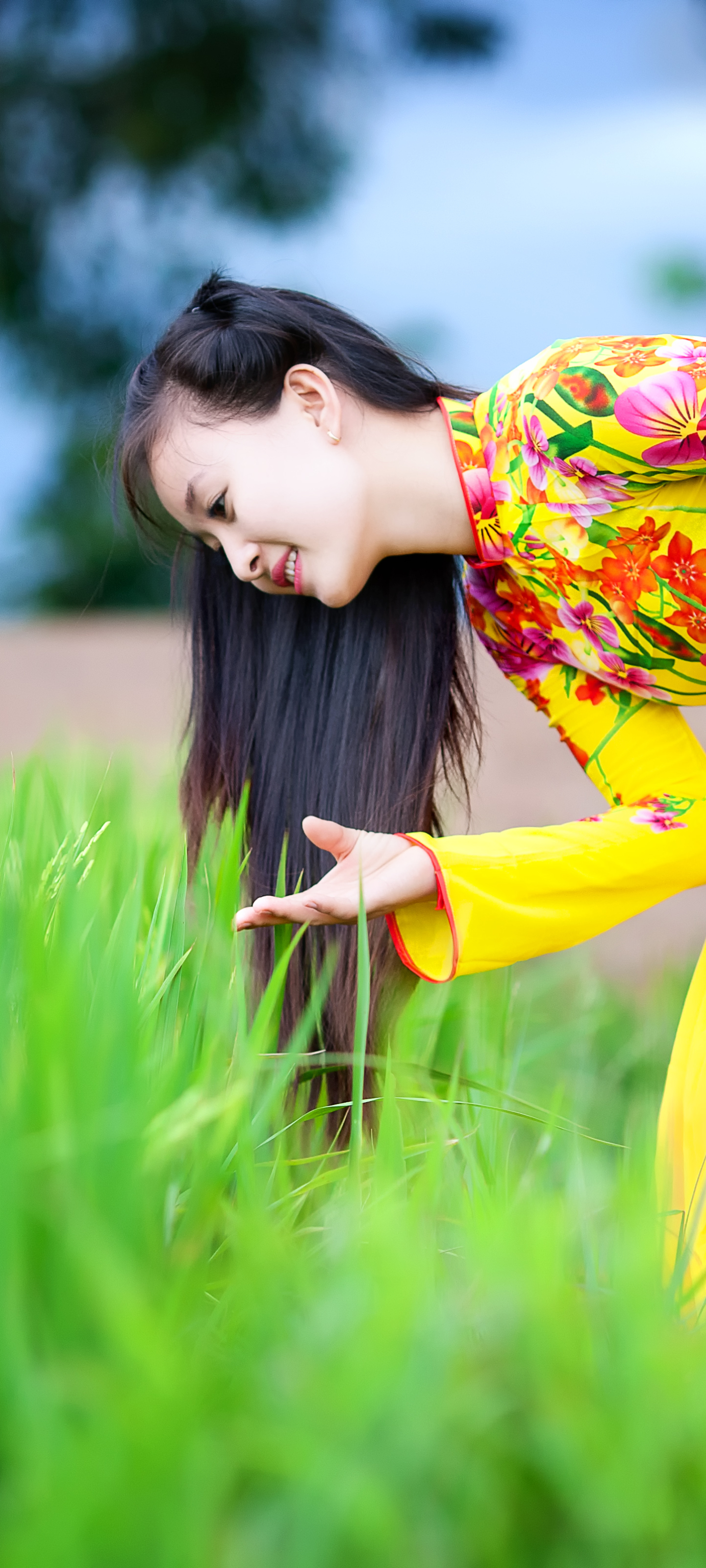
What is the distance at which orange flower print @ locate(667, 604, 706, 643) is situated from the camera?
0.73 m

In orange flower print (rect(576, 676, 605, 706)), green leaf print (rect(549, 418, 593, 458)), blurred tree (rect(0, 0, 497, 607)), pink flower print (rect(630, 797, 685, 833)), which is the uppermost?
blurred tree (rect(0, 0, 497, 607))

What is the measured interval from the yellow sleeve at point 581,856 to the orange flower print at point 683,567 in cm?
11

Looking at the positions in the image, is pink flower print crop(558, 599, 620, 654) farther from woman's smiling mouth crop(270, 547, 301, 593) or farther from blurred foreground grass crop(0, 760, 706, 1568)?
blurred foreground grass crop(0, 760, 706, 1568)

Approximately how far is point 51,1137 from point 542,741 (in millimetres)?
2225

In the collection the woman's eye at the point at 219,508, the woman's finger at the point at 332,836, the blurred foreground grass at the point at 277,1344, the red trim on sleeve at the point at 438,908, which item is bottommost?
the blurred foreground grass at the point at 277,1344

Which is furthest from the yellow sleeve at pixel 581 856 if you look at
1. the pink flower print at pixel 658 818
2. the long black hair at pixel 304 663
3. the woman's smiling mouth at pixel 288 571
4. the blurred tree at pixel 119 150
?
the blurred tree at pixel 119 150

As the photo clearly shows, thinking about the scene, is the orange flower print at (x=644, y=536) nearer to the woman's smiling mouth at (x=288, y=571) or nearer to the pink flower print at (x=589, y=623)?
the pink flower print at (x=589, y=623)

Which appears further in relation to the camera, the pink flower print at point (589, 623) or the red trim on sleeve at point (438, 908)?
the pink flower print at point (589, 623)

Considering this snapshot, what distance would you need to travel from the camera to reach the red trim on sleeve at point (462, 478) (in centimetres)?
77

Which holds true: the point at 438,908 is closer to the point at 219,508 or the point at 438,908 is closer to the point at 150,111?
the point at 219,508

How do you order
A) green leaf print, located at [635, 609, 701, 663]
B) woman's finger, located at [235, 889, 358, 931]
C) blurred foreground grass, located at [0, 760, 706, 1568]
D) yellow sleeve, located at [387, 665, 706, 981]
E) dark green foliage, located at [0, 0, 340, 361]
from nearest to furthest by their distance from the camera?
blurred foreground grass, located at [0, 760, 706, 1568]
woman's finger, located at [235, 889, 358, 931]
yellow sleeve, located at [387, 665, 706, 981]
green leaf print, located at [635, 609, 701, 663]
dark green foliage, located at [0, 0, 340, 361]

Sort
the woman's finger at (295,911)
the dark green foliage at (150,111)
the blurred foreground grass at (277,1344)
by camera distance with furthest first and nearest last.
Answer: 1. the dark green foliage at (150,111)
2. the woman's finger at (295,911)
3. the blurred foreground grass at (277,1344)

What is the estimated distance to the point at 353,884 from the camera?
57cm

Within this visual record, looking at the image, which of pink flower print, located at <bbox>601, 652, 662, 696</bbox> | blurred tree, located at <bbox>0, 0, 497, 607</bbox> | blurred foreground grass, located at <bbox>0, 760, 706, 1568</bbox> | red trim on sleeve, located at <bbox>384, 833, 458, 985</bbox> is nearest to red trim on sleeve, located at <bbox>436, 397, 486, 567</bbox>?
pink flower print, located at <bbox>601, 652, 662, 696</bbox>
